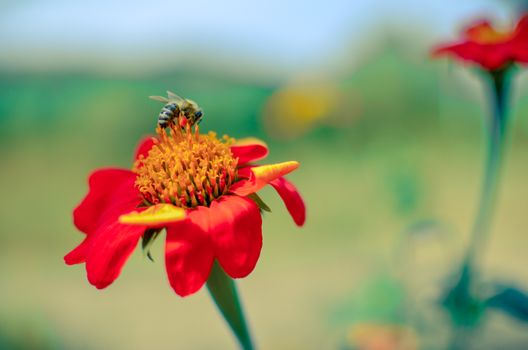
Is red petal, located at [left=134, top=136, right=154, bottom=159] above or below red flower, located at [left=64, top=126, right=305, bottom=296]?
above

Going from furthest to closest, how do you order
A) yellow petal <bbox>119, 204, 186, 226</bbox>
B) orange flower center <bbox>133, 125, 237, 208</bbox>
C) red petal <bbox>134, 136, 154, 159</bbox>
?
red petal <bbox>134, 136, 154, 159</bbox>, orange flower center <bbox>133, 125, 237, 208</bbox>, yellow petal <bbox>119, 204, 186, 226</bbox>

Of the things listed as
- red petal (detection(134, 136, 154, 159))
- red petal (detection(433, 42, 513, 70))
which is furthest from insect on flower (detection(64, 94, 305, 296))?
red petal (detection(433, 42, 513, 70))

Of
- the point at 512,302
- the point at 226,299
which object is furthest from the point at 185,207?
the point at 512,302

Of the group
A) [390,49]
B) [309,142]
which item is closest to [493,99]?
[309,142]

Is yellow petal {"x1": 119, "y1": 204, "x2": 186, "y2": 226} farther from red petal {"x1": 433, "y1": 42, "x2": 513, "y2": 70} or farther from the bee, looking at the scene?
red petal {"x1": 433, "y1": 42, "x2": 513, "y2": 70}

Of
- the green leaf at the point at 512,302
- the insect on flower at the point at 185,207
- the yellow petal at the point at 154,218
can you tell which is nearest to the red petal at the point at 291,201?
the insect on flower at the point at 185,207

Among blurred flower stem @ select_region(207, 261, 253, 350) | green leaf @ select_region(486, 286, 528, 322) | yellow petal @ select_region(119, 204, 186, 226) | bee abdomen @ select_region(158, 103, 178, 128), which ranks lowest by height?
green leaf @ select_region(486, 286, 528, 322)

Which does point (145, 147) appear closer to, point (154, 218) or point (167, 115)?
point (167, 115)
